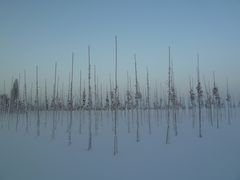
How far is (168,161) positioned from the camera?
14.9 metres

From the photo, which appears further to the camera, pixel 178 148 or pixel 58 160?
pixel 178 148

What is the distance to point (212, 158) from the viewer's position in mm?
15234

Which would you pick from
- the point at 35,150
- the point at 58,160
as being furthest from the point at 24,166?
the point at 35,150

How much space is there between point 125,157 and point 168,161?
9.29 ft

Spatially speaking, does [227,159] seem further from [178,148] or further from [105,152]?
[105,152]

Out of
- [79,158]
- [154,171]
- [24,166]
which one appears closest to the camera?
[154,171]

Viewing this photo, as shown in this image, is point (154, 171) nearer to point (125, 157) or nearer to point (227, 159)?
point (125, 157)

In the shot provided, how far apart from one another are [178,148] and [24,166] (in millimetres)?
10683

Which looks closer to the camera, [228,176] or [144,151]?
[228,176]

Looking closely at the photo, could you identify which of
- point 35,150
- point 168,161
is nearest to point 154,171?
point 168,161

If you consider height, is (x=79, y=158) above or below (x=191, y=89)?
below

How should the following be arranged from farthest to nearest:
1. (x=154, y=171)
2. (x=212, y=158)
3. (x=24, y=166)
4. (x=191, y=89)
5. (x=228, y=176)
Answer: (x=191, y=89) < (x=212, y=158) < (x=24, y=166) < (x=154, y=171) < (x=228, y=176)

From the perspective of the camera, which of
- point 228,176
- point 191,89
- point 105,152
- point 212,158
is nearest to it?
point 228,176

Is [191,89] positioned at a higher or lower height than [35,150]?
higher
